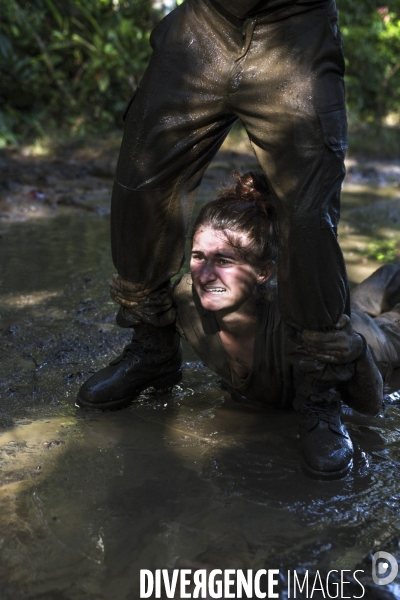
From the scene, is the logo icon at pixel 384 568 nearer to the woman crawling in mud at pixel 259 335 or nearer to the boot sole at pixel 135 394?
the woman crawling in mud at pixel 259 335

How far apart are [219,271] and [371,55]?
9225 millimetres

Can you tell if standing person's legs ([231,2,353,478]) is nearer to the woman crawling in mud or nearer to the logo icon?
the woman crawling in mud

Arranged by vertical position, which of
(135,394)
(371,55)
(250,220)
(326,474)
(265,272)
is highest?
(250,220)

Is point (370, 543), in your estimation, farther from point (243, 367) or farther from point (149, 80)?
point (149, 80)

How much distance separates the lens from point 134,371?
258 centimetres

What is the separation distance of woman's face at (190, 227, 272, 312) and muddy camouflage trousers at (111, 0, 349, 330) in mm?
135

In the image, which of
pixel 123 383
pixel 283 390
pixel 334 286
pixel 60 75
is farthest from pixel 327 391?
pixel 60 75

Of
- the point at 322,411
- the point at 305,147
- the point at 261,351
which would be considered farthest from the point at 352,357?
the point at 305,147

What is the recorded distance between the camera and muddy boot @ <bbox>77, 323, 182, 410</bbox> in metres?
2.54

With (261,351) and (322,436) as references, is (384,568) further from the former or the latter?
(261,351)

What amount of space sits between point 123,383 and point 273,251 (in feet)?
2.35

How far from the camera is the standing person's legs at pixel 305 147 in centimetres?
204

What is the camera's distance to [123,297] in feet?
8.21

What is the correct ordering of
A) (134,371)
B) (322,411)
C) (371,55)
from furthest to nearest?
(371,55) → (134,371) → (322,411)
